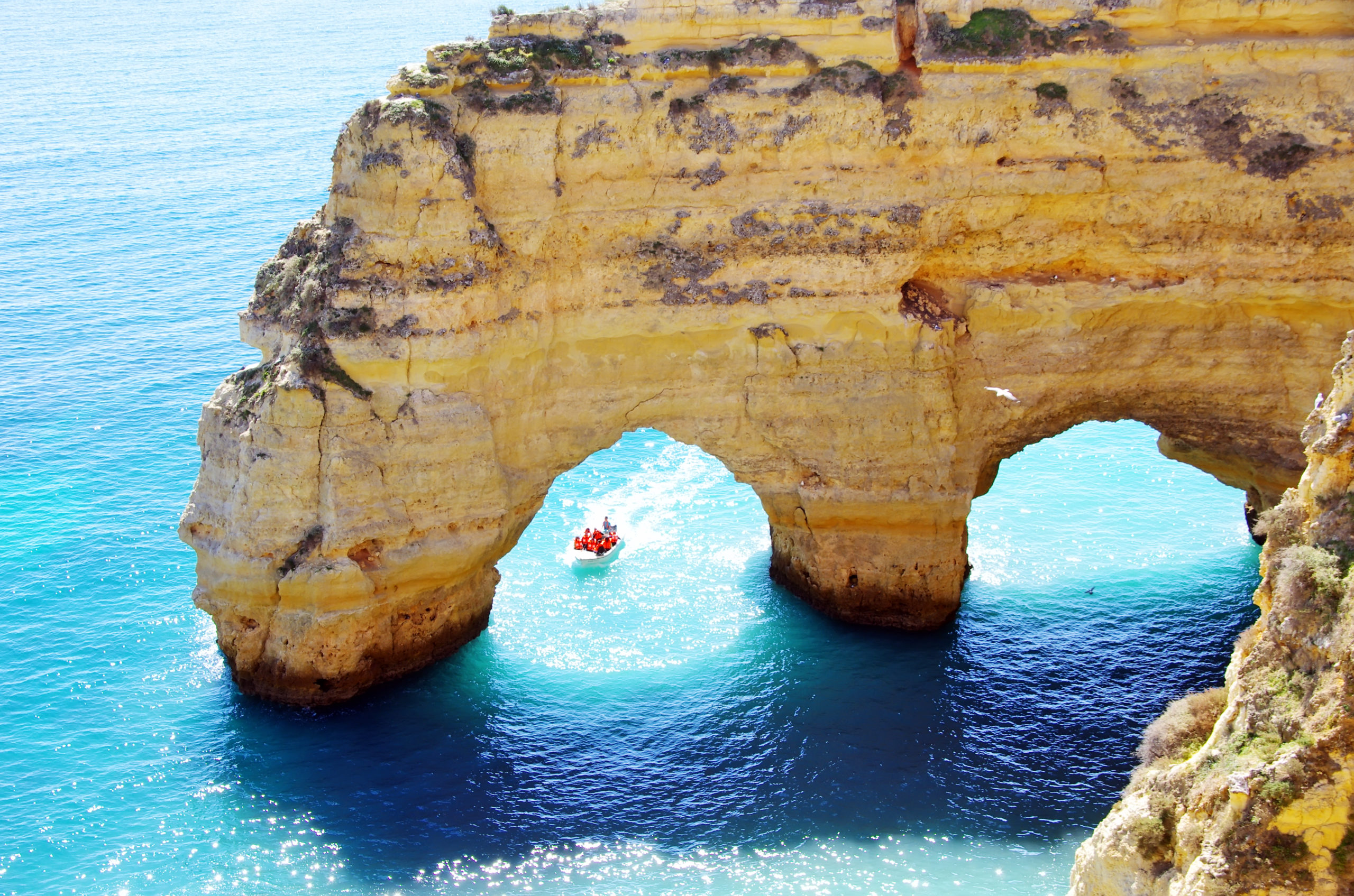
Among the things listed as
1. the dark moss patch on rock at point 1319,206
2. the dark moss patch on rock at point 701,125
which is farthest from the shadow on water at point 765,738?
the dark moss patch on rock at point 701,125

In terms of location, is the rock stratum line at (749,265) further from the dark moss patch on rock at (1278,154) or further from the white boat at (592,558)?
the white boat at (592,558)

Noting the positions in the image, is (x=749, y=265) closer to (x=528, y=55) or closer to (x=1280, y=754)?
(x=528, y=55)

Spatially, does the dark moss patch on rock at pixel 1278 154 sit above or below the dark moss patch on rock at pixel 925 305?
above

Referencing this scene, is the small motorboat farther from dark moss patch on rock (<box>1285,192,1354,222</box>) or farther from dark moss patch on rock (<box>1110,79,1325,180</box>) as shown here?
dark moss patch on rock (<box>1285,192,1354,222</box>)

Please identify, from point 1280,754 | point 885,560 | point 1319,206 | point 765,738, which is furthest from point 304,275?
point 1319,206

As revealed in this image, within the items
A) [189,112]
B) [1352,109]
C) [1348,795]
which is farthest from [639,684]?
[189,112]

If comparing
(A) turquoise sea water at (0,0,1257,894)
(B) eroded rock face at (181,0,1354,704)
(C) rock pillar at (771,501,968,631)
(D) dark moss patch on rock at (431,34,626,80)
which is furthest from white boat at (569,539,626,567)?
(D) dark moss patch on rock at (431,34,626,80)
